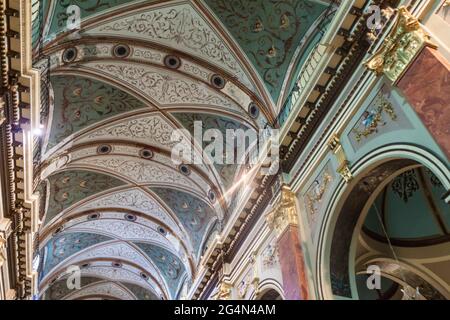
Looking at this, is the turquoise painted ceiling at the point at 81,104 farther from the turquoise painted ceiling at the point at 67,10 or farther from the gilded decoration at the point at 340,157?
the gilded decoration at the point at 340,157

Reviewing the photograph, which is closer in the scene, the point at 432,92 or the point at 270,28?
the point at 432,92

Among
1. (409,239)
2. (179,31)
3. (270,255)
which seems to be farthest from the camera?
(179,31)

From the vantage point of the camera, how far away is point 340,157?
19.9ft

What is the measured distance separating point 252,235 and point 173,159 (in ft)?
12.3

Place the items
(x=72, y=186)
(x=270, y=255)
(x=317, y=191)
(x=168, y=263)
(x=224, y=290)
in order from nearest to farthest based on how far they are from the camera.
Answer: (x=317, y=191) < (x=270, y=255) < (x=224, y=290) < (x=72, y=186) < (x=168, y=263)

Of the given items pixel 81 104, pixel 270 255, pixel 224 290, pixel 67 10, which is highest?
pixel 81 104

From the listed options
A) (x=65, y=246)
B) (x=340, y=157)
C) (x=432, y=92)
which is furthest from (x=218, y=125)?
(x=65, y=246)

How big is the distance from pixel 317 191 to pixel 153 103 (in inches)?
209

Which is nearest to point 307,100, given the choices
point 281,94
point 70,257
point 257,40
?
point 281,94

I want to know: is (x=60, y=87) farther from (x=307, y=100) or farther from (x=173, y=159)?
(x=307, y=100)

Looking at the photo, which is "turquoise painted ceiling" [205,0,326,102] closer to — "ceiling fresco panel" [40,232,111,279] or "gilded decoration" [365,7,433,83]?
"gilded decoration" [365,7,433,83]

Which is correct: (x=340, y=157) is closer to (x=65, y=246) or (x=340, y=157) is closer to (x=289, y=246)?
(x=289, y=246)

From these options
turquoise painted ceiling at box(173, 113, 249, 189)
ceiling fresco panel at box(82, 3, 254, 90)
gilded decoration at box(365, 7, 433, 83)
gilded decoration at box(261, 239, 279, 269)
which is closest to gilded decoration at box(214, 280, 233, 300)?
gilded decoration at box(261, 239, 279, 269)

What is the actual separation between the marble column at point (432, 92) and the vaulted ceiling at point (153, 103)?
3.29 meters
